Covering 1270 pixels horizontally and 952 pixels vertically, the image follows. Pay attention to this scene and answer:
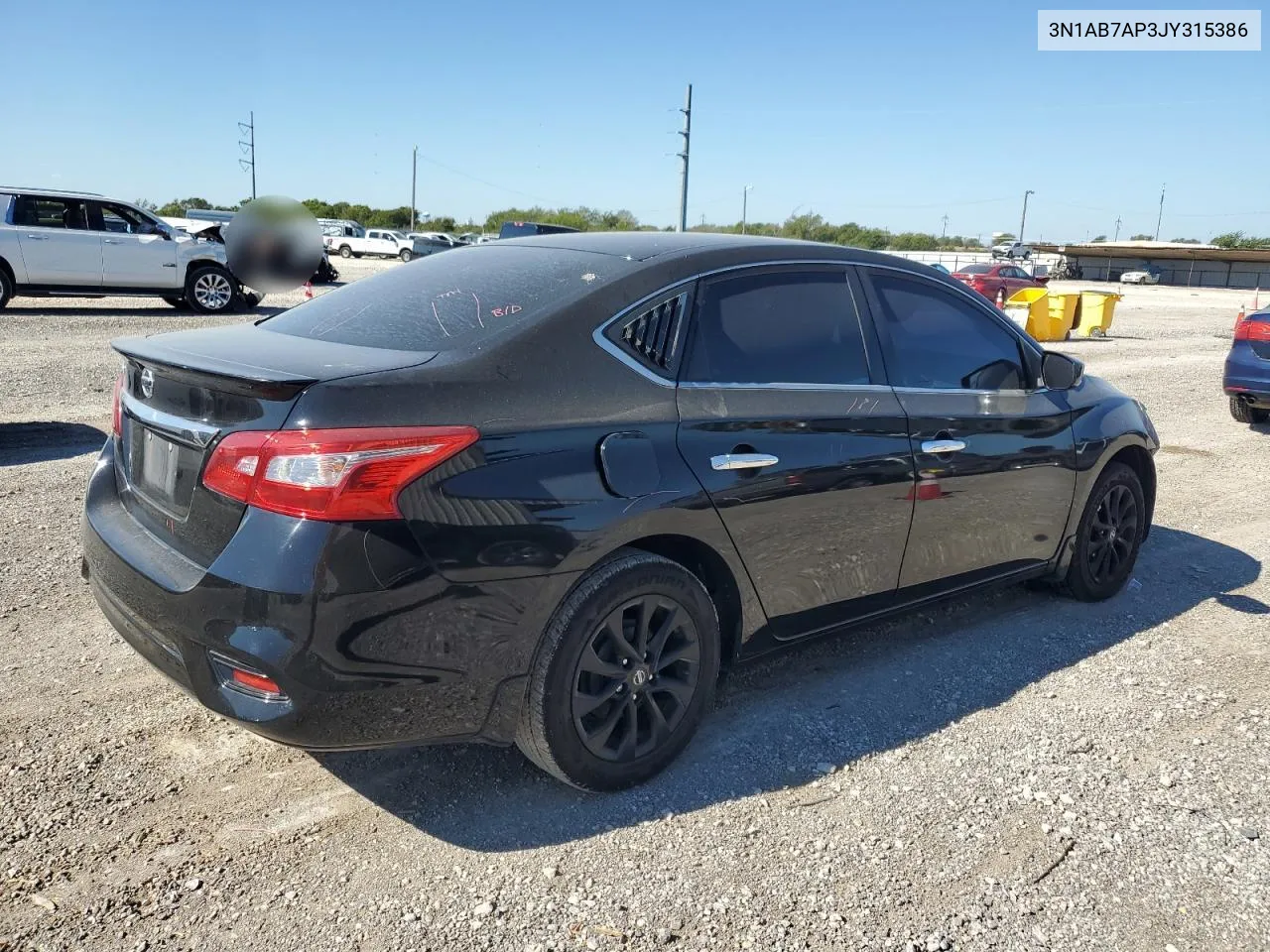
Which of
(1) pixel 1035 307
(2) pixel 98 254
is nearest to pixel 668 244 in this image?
(2) pixel 98 254

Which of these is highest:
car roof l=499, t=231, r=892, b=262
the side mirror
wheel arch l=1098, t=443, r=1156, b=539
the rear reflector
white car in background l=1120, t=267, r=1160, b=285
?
white car in background l=1120, t=267, r=1160, b=285

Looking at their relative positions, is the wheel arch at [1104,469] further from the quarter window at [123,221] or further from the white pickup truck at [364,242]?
the white pickup truck at [364,242]

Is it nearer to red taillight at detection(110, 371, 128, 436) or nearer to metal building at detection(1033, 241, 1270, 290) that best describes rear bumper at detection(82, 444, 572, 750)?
red taillight at detection(110, 371, 128, 436)

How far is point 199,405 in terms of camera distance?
2.75 metres

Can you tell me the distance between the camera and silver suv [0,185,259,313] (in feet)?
48.5

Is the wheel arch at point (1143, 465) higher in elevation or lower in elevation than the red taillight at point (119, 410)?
lower

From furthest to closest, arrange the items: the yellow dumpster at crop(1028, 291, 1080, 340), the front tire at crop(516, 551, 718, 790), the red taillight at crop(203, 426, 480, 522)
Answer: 1. the yellow dumpster at crop(1028, 291, 1080, 340)
2. the front tire at crop(516, 551, 718, 790)
3. the red taillight at crop(203, 426, 480, 522)

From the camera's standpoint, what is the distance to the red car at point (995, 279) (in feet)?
95.7

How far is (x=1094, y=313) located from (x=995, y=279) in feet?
28.5

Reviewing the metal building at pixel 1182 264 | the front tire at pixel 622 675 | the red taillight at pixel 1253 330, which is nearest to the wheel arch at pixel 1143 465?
the front tire at pixel 622 675

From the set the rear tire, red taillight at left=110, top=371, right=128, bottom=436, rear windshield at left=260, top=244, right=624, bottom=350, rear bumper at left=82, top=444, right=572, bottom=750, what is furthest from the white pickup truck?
rear bumper at left=82, top=444, right=572, bottom=750

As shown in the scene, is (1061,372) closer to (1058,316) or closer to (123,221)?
(123,221)

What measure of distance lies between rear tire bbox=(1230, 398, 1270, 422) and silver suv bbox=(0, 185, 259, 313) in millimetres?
14711

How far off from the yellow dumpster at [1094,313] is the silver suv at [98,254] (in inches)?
684
